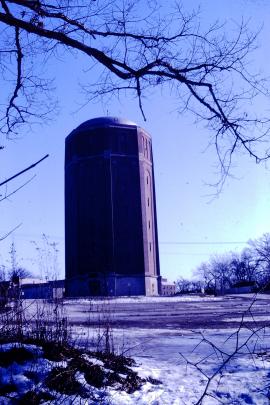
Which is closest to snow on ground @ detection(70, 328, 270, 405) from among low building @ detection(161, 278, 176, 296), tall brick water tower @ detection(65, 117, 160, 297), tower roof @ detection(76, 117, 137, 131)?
tall brick water tower @ detection(65, 117, 160, 297)

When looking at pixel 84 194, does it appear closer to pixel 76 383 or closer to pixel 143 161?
pixel 143 161

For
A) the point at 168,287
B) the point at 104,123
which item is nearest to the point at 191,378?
Answer: the point at 104,123

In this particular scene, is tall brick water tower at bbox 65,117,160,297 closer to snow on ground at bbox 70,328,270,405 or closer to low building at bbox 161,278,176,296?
snow on ground at bbox 70,328,270,405

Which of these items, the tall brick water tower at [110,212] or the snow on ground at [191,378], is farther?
the tall brick water tower at [110,212]

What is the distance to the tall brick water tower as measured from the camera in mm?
47781

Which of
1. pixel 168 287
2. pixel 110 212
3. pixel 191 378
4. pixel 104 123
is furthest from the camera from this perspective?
pixel 168 287

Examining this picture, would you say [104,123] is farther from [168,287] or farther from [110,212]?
[168,287]

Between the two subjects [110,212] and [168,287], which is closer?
[110,212]

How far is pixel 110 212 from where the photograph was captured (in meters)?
48.5

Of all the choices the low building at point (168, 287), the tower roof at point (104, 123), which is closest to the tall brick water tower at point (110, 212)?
the tower roof at point (104, 123)

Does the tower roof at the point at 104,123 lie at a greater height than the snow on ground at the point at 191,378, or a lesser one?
greater

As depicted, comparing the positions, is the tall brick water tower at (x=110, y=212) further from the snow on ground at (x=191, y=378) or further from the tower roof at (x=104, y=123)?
the snow on ground at (x=191, y=378)

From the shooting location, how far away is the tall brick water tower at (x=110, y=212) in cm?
4778

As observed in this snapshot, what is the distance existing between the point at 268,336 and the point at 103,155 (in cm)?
4380
